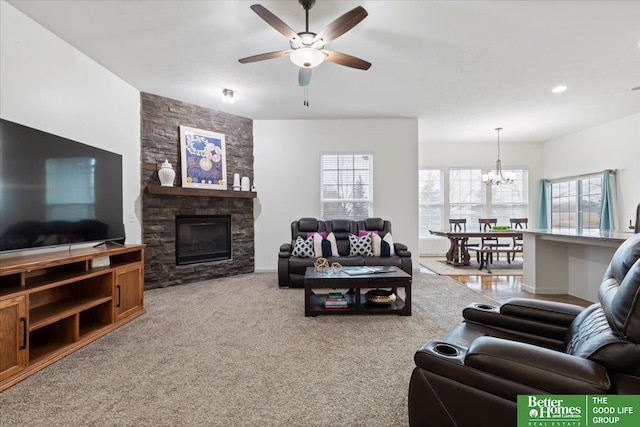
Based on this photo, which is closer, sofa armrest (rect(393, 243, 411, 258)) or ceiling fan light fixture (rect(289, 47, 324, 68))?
ceiling fan light fixture (rect(289, 47, 324, 68))

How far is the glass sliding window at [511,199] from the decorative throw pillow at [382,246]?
466cm

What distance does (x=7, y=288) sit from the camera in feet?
6.42

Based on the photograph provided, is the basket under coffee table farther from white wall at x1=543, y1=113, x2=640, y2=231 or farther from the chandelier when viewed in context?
white wall at x1=543, y1=113, x2=640, y2=231

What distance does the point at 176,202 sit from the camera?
4.62 metres

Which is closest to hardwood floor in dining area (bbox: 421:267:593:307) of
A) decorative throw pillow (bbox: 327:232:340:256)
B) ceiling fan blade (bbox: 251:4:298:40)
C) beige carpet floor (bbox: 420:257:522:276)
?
beige carpet floor (bbox: 420:257:522:276)

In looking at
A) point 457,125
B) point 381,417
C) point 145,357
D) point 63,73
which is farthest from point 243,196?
point 457,125

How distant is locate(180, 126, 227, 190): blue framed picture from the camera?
15.3 feet

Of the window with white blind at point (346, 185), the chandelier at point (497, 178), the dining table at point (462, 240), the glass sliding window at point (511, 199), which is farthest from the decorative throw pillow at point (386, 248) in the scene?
the glass sliding window at point (511, 199)

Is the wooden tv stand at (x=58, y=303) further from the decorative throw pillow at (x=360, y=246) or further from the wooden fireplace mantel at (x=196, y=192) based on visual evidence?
the decorative throw pillow at (x=360, y=246)

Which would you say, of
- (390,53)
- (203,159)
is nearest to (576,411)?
(390,53)

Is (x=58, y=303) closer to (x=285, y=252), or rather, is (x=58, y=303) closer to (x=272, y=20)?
(x=285, y=252)

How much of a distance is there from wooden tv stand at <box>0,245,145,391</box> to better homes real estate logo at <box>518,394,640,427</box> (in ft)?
9.38

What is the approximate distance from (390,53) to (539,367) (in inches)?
128

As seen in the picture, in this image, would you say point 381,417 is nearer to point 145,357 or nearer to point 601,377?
point 601,377
